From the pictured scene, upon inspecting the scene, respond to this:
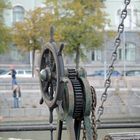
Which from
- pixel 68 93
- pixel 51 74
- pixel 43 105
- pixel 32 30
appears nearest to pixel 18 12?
pixel 32 30

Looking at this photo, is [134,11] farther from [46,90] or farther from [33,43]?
[46,90]

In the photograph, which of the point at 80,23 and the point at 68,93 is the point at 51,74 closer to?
the point at 68,93

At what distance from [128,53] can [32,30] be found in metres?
14.8

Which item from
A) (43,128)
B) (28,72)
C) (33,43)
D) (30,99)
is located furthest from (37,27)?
(43,128)

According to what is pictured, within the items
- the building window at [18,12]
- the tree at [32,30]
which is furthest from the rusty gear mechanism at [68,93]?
the building window at [18,12]

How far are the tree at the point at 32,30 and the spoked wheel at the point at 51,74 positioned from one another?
30102 millimetres

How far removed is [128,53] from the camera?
49.2 meters

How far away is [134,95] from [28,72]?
16.6 m

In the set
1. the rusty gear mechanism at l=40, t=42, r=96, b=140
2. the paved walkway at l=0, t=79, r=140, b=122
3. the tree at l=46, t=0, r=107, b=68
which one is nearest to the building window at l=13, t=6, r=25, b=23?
the tree at l=46, t=0, r=107, b=68

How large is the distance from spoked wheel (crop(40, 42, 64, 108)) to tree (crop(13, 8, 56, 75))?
30102 millimetres

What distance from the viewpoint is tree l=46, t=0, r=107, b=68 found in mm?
Result: 35062

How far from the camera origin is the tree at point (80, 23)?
35062 millimetres

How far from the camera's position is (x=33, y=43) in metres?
36.3

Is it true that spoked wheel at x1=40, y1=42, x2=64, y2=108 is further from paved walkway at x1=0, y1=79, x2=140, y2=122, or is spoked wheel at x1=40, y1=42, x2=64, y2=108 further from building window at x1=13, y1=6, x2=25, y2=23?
building window at x1=13, y1=6, x2=25, y2=23
